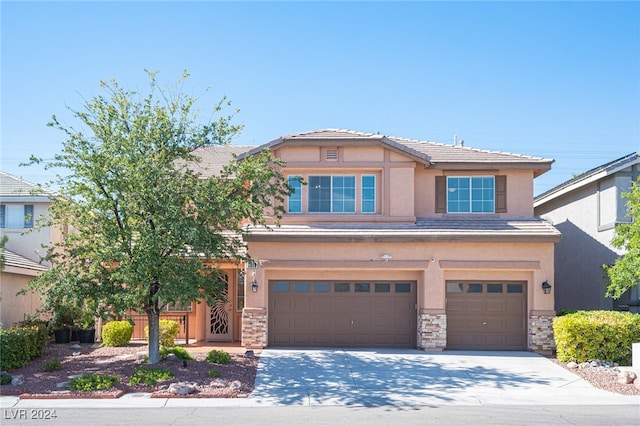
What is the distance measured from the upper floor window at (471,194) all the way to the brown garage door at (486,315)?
104 inches

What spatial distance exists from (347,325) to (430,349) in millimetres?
2697

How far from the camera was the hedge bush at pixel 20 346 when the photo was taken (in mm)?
15297

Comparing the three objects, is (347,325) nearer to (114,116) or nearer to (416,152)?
(416,152)

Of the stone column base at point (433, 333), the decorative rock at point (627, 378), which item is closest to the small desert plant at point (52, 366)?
the stone column base at point (433, 333)

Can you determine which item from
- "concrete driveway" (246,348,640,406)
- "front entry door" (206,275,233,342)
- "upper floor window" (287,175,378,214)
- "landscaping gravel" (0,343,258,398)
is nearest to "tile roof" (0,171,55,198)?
"landscaping gravel" (0,343,258,398)

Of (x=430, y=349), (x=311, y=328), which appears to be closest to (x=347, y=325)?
(x=311, y=328)

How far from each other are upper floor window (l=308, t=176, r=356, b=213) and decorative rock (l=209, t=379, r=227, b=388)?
7.45 m

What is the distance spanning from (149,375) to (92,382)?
4.16ft

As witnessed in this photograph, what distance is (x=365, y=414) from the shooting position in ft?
38.5

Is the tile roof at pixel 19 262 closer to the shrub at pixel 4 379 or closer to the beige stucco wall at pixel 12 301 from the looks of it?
the beige stucco wall at pixel 12 301

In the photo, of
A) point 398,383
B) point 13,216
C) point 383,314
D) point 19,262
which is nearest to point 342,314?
point 383,314

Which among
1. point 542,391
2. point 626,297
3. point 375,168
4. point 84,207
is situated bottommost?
point 542,391

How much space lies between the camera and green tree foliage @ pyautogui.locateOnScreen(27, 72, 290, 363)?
46.9 ft

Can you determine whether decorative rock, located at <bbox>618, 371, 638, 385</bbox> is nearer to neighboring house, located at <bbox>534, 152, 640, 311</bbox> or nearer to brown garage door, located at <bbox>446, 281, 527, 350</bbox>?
brown garage door, located at <bbox>446, 281, 527, 350</bbox>
